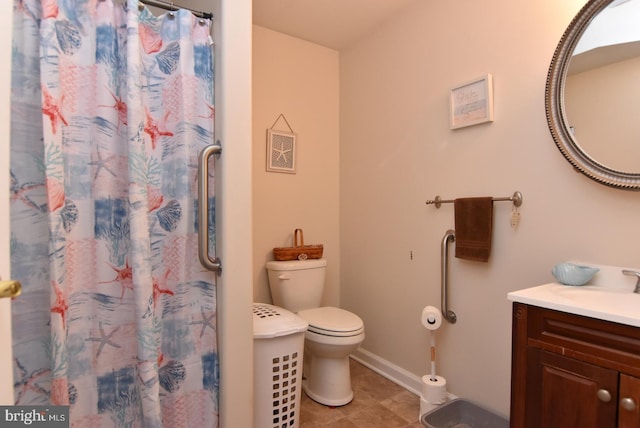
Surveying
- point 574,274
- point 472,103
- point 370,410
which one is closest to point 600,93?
point 472,103

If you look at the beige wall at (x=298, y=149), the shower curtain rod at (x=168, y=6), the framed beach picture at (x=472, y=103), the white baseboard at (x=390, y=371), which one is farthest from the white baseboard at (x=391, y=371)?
the shower curtain rod at (x=168, y=6)

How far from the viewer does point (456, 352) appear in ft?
6.48

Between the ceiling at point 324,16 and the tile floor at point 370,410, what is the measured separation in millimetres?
2519

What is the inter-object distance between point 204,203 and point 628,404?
1.55 meters

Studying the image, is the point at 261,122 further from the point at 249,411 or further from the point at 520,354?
the point at 520,354

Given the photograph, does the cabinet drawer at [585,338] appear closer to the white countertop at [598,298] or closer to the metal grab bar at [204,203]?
the white countertop at [598,298]

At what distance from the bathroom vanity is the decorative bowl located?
10 centimetres

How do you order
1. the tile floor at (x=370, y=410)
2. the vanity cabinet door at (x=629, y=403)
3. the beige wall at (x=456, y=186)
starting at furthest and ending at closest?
the tile floor at (x=370, y=410)
the beige wall at (x=456, y=186)
the vanity cabinet door at (x=629, y=403)

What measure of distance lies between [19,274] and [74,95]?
681mm

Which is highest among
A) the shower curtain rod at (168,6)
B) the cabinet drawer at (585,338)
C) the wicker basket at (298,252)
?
the shower curtain rod at (168,6)

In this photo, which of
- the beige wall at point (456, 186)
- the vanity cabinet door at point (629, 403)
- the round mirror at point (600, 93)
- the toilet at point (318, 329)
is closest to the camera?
the vanity cabinet door at point (629, 403)

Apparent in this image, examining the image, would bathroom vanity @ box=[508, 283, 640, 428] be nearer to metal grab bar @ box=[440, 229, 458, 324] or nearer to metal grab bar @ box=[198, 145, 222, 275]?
metal grab bar @ box=[440, 229, 458, 324]

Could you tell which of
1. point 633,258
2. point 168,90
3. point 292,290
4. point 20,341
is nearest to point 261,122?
point 168,90

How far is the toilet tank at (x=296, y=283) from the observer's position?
2.30 metres
